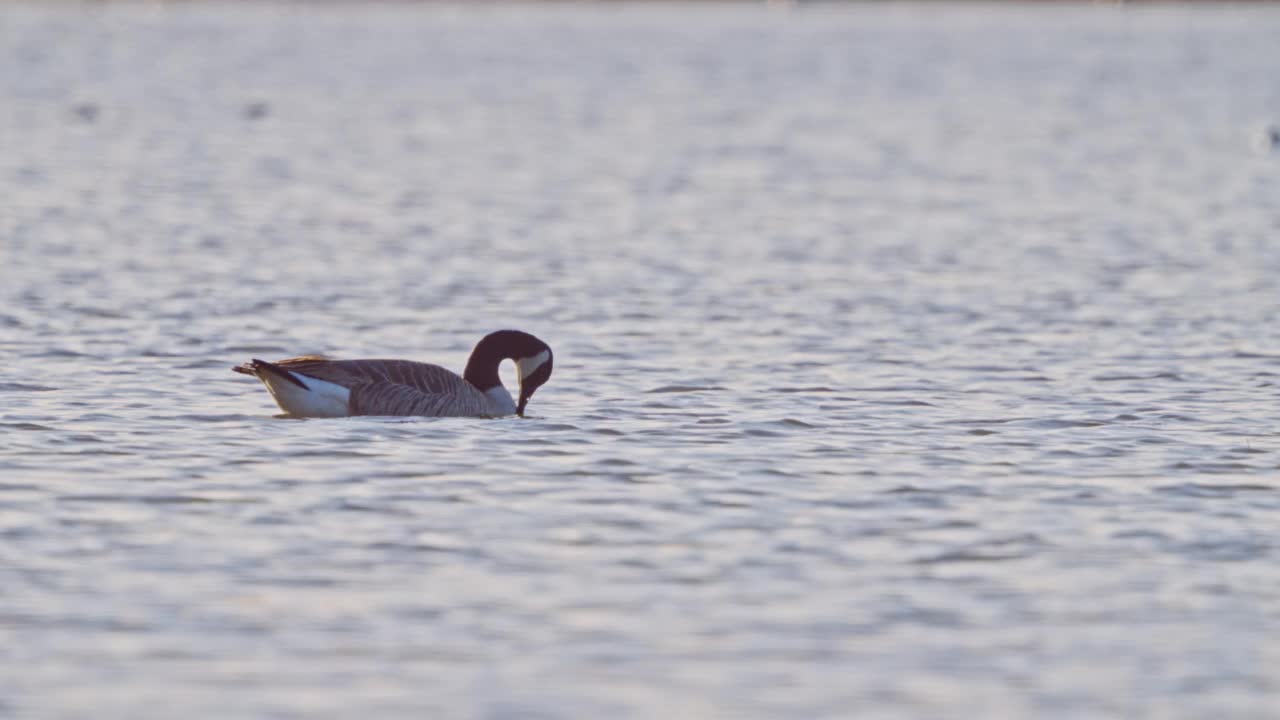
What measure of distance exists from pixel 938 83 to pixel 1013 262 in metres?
57.3

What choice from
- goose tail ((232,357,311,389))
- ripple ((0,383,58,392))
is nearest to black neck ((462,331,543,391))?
goose tail ((232,357,311,389))

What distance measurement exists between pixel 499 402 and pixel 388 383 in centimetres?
108

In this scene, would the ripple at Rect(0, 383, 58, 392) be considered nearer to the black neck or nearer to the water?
Result: the water

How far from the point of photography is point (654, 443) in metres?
17.0

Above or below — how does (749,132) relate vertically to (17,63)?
below

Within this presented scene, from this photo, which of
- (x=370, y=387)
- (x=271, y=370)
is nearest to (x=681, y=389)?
(x=370, y=387)

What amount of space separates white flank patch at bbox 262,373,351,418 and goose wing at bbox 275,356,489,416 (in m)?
0.05

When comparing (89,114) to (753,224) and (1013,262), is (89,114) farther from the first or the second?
(1013,262)

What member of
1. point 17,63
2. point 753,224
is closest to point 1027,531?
point 753,224

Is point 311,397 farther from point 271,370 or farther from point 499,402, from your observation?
point 499,402

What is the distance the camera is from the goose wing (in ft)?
57.9

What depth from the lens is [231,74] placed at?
8969 centimetres

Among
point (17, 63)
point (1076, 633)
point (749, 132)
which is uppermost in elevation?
point (17, 63)

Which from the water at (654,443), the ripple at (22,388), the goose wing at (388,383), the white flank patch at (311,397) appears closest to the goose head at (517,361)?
the water at (654,443)
